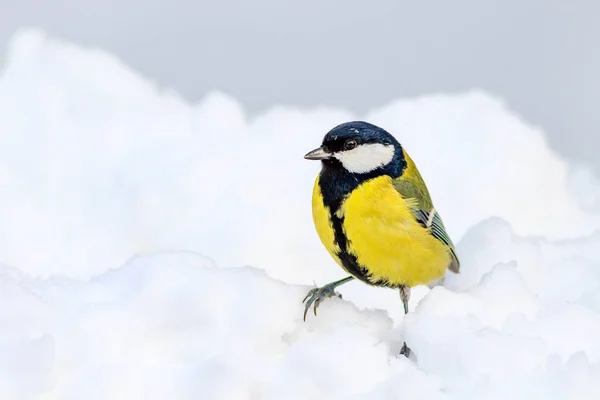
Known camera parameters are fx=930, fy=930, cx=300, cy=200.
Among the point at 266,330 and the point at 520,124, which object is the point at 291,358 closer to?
the point at 266,330

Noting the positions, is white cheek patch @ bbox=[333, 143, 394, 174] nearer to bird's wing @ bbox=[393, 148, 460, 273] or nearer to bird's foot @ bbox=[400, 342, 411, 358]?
bird's wing @ bbox=[393, 148, 460, 273]

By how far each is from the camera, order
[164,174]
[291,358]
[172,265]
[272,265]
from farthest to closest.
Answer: [164,174]
[272,265]
[172,265]
[291,358]

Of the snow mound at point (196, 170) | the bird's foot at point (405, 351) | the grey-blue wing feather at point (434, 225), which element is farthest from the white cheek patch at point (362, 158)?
the snow mound at point (196, 170)

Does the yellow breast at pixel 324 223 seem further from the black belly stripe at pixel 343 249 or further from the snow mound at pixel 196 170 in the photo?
the snow mound at pixel 196 170

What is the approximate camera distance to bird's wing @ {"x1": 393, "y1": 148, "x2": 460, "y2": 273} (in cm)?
196

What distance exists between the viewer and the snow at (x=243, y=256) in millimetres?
1660

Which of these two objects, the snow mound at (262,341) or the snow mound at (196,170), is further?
the snow mound at (196,170)

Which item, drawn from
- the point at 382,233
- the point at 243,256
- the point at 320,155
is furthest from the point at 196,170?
the point at 382,233

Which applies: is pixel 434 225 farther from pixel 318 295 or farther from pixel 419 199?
pixel 318 295

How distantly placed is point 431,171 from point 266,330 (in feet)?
5.11

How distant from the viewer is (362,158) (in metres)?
1.93

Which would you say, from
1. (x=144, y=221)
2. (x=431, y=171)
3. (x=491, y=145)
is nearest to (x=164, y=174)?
(x=144, y=221)

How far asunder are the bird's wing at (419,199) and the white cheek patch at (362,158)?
0.22ft

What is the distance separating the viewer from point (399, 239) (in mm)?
1893
